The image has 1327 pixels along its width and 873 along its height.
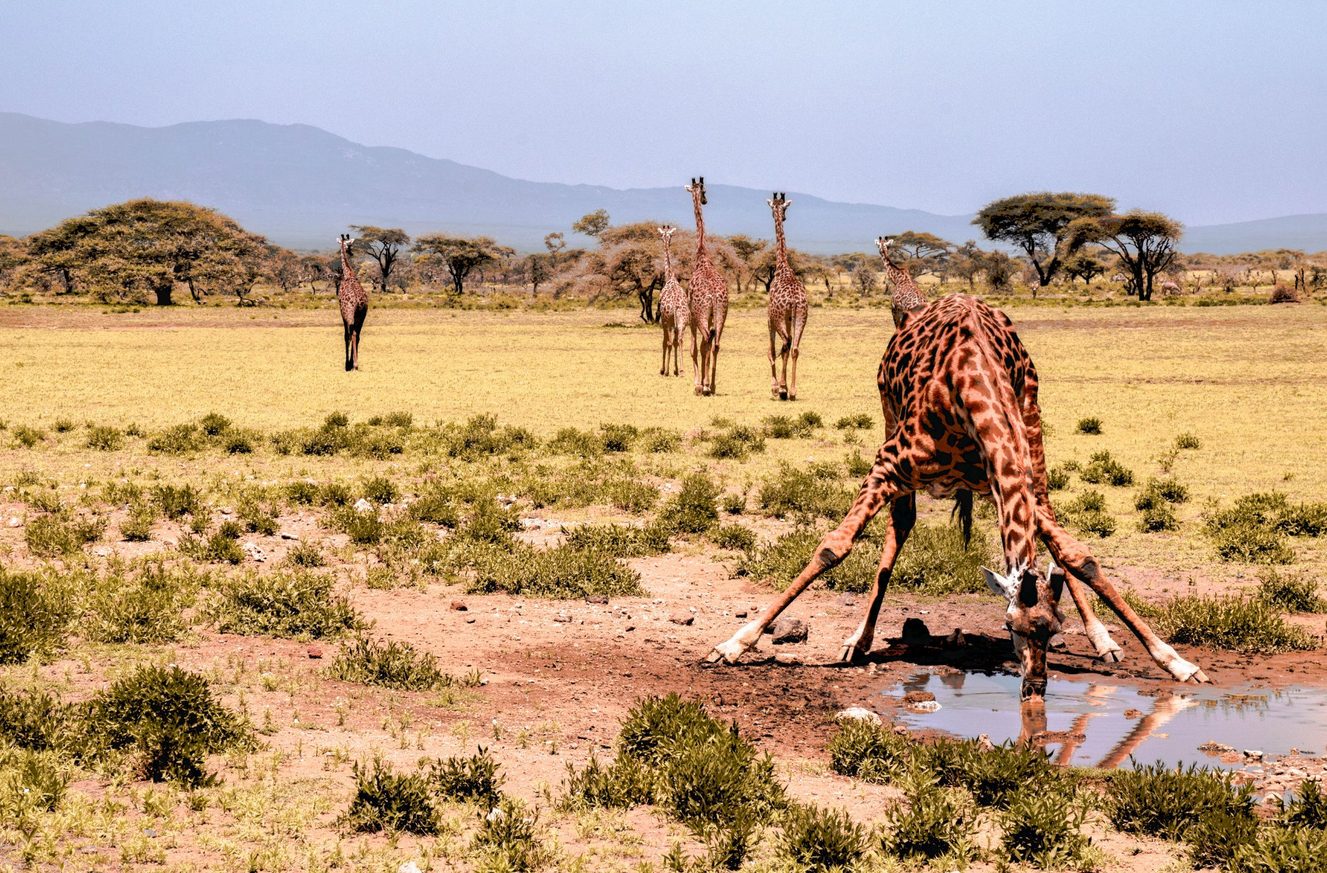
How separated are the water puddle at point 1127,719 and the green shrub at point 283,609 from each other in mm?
4288

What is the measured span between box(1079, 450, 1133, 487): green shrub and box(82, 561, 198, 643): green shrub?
11406 millimetres

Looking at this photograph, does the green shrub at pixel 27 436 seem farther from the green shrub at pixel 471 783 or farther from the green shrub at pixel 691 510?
the green shrub at pixel 471 783

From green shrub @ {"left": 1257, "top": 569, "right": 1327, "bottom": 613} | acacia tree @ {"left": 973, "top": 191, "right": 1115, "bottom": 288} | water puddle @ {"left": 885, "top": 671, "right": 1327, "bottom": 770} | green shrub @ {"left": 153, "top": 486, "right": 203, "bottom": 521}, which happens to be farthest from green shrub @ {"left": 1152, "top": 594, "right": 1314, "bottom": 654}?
acacia tree @ {"left": 973, "top": 191, "right": 1115, "bottom": 288}

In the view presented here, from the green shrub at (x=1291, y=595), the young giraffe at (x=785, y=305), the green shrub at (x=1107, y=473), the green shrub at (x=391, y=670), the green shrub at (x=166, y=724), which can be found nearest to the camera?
the green shrub at (x=166, y=724)

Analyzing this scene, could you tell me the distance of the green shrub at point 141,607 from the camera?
8.59 meters

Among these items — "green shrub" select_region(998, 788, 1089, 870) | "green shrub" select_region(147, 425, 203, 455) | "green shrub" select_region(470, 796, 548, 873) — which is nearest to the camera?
"green shrub" select_region(470, 796, 548, 873)

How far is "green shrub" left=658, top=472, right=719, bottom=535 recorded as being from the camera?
1307 cm

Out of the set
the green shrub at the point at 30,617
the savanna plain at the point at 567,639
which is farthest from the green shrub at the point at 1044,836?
the green shrub at the point at 30,617

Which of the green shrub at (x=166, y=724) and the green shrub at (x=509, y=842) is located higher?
the green shrub at (x=166, y=724)

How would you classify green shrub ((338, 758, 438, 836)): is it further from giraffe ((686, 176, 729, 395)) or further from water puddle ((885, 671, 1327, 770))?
giraffe ((686, 176, 729, 395))

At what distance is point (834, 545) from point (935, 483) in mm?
867

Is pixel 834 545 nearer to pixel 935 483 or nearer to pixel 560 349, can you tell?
pixel 935 483

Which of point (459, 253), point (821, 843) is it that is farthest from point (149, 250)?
point (821, 843)

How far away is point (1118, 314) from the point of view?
53.5 meters
